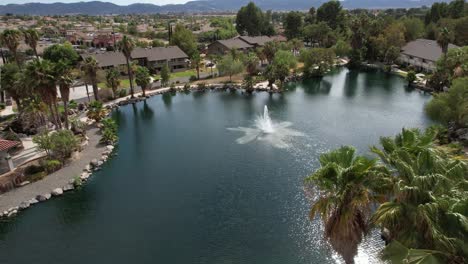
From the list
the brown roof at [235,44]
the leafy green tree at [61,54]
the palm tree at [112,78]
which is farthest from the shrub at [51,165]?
the brown roof at [235,44]

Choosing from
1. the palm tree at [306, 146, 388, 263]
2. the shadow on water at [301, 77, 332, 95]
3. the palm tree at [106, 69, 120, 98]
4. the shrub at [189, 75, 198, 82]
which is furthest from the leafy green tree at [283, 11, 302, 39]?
the palm tree at [306, 146, 388, 263]

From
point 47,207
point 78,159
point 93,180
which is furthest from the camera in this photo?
point 78,159

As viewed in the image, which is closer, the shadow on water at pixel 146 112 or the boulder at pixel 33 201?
the boulder at pixel 33 201

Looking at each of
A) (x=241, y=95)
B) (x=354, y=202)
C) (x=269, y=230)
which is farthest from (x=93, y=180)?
(x=241, y=95)

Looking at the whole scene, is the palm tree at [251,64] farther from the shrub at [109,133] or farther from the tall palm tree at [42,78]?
the tall palm tree at [42,78]

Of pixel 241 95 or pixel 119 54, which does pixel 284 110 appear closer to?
pixel 241 95

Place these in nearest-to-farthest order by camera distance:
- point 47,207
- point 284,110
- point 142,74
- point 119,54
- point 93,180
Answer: point 47,207
point 93,180
point 284,110
point 142,74
point 119,54

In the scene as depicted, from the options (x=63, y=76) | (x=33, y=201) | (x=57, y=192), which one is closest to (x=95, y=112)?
(x=63, y=76)
